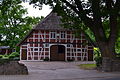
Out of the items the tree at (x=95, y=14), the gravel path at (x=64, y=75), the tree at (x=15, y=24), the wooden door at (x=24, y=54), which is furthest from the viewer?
the tree at (x=15, y=24)

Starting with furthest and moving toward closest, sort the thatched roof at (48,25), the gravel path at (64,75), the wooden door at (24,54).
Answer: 1. the wooden door at (24,54)
2. the thatched roof at (48,25)
3. the gravel path at (64,75)

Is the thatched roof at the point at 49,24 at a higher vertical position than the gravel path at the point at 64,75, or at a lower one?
higher

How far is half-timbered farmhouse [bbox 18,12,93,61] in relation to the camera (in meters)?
38.6

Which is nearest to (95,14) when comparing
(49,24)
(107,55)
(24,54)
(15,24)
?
(107,55)

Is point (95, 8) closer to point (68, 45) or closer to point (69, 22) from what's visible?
point (69, 22)

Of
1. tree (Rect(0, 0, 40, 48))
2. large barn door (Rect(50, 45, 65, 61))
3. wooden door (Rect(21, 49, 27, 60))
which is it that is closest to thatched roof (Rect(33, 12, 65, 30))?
large barn door (Rect(50, 45, 65, 61))

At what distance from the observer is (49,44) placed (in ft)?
127

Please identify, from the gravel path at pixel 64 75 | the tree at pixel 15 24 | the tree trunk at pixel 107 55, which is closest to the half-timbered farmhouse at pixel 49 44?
the tree at pixel 15 24

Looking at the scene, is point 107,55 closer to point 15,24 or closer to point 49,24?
point 49,24

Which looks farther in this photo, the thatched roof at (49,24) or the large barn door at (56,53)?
the large barn door at (56,53)

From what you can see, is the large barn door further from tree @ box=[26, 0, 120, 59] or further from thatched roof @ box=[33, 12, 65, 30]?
tree @ box=[26, 0, 120, 59]

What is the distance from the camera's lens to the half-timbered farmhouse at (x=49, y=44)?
127ft

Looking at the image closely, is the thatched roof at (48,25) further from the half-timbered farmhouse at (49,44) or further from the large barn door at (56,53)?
the large barn door at (56,53)

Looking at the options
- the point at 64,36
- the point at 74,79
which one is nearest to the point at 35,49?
the point at 64,36
